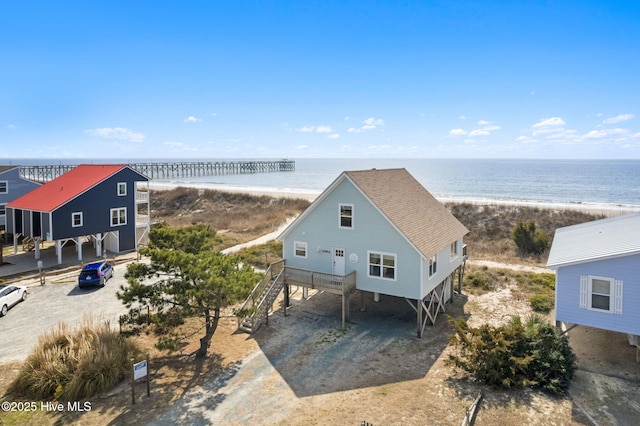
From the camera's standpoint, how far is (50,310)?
22297 mm

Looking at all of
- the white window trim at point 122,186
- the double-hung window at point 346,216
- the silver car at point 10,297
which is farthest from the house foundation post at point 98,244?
the double-hung window at point 346,216

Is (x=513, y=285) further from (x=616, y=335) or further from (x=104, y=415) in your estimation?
(x=104, y=415)

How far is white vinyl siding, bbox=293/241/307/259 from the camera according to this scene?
22.9 metres

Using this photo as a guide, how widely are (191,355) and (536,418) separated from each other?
13293 millimetres

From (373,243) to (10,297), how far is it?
19.5 m

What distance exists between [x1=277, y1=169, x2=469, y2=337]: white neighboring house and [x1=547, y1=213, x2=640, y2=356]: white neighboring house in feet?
18.2

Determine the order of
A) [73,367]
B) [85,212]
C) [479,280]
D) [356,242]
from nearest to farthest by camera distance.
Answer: [73,367] < [356,242] < [479,280] < [85,212]

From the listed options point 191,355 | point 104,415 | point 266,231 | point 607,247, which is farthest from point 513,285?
point 266,231

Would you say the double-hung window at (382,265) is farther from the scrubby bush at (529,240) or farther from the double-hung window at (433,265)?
the scrubby bush at (529,240)

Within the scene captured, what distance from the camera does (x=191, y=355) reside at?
1808 centimetres

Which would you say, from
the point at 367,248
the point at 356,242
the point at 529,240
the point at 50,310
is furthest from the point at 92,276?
the point at 529,240

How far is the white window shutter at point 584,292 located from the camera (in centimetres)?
1630

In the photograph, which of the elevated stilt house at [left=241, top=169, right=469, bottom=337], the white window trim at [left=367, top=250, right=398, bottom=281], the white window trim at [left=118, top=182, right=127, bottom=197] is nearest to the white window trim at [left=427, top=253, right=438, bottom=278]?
the elevated stilt house at [left=241, top=169, right=469, bottom=337]

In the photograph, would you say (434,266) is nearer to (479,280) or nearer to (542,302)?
(542,302)
